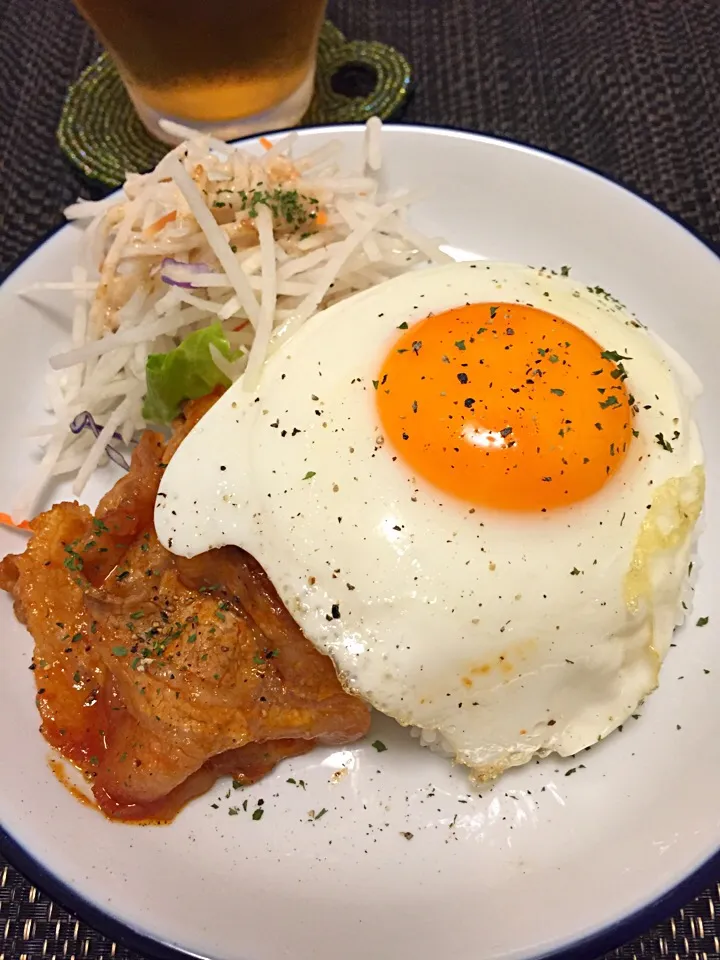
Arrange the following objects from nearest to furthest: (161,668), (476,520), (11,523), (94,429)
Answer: (476,520), (161,668), (11,523), (94,429)

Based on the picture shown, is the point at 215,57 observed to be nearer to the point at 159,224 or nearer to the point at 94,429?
the point at 159,224

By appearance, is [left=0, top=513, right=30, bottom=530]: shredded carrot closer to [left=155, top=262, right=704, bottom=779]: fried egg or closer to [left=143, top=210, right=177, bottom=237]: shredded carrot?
[left=155, top=262, right=704, bottom=779]: fried egg

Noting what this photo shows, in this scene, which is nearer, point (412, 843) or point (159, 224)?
point (412, 843)

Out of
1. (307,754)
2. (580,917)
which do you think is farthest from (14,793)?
(580,917)

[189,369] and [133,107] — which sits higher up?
[133,107]

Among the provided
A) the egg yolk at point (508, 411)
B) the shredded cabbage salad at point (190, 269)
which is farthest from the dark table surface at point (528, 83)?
the egg yolk at point (508, 411)

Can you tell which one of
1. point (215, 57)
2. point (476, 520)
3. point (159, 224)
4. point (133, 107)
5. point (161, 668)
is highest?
point (215, 57)

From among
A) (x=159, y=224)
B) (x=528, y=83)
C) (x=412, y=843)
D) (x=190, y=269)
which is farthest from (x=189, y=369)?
(x=528, y=83)

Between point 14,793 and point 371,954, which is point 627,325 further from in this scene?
point 14,793
